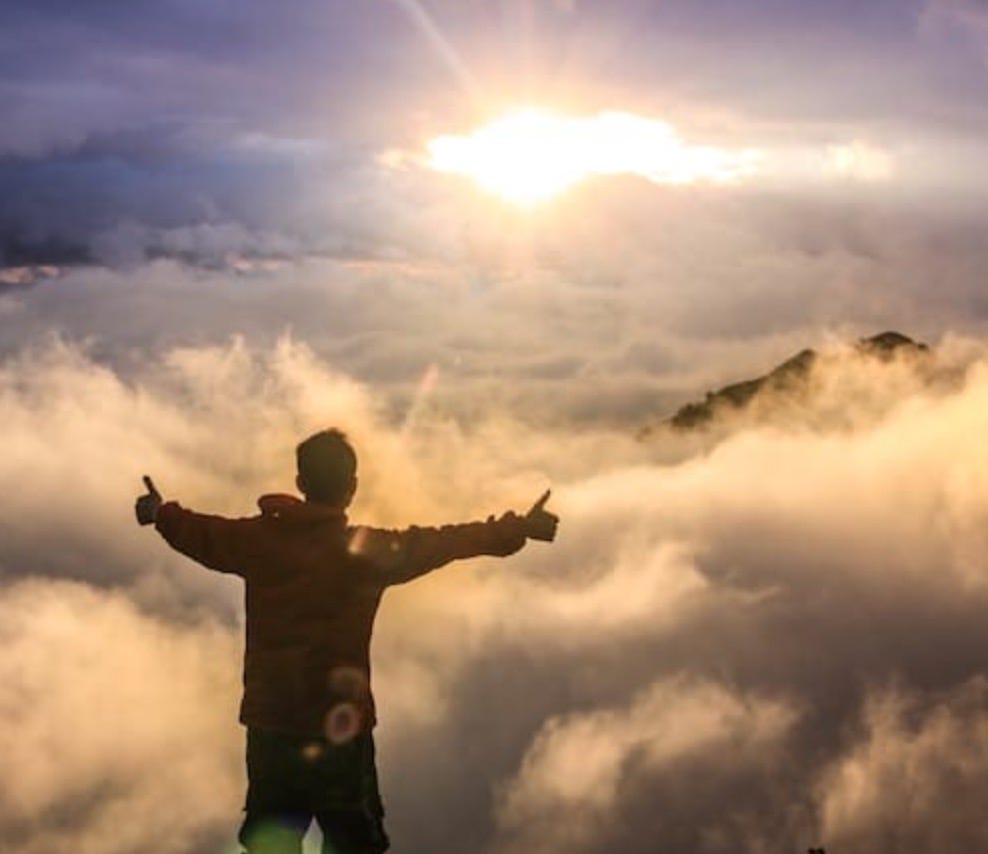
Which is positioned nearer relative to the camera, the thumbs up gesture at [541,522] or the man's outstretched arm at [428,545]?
the man's outstretched arm at [428,545]

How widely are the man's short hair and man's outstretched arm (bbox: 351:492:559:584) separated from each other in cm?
26

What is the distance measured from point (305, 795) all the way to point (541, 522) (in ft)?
6.50

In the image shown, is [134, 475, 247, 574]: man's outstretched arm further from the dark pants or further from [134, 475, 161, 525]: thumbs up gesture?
the dark pants

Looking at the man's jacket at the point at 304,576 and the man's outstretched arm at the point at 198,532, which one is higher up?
the man's outstretched arm at the point at 198,532

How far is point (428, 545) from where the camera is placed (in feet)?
21.3

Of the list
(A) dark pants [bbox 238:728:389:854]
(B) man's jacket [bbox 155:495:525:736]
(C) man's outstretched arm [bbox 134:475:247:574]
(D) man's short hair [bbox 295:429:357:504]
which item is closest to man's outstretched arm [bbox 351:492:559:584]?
(B) man's jacket [bbox 155:495:525:736]

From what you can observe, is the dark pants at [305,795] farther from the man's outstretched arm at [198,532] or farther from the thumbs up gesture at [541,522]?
the thumbs up gesture at [541,522]

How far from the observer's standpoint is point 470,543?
256 inches

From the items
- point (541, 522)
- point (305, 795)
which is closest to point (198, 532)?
point (305, 795)

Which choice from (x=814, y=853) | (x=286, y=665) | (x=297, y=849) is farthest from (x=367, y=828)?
(x=814, y=853)

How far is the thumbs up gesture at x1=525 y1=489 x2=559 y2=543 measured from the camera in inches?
261

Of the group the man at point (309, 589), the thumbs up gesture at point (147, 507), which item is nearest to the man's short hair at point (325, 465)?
the man at point (309, 589)

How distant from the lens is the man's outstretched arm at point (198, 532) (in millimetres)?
6402

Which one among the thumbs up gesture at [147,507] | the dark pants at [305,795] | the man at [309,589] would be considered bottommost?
the dark pants at [305,795]
